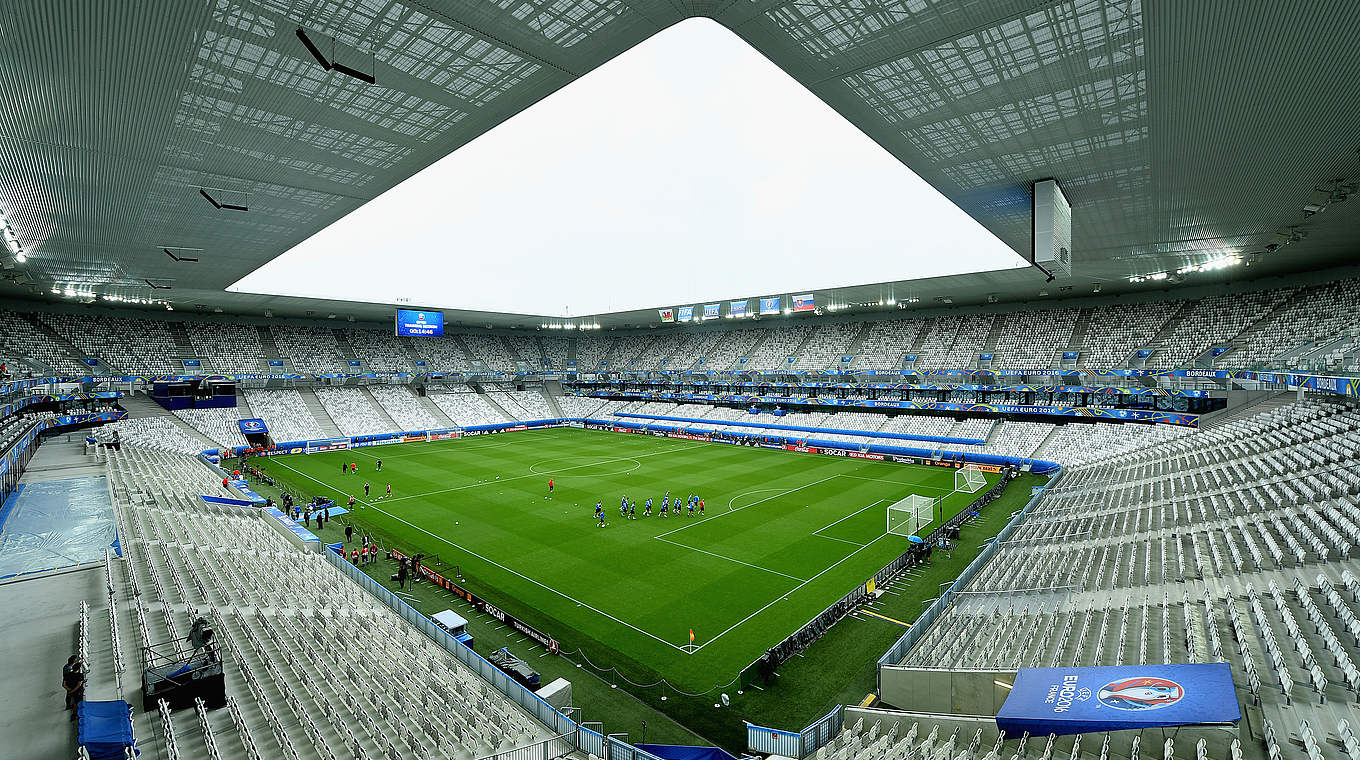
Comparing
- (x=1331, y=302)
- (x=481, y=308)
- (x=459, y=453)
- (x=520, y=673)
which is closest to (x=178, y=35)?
(x=520, y=673)

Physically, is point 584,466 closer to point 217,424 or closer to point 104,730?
point 217,424

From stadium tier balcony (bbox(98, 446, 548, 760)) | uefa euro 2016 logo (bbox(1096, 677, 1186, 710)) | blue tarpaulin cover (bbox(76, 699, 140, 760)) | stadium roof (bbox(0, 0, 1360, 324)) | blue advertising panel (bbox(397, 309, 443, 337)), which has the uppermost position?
stadium roof (bbox(0, 0, 1360, 324))

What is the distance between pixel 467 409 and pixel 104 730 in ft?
200

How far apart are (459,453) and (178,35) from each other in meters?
38.8

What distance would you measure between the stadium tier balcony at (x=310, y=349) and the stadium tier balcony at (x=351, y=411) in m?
→ 2.29

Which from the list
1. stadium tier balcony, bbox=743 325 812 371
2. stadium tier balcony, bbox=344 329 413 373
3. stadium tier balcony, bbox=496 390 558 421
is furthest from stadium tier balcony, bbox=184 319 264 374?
stadium tier balcony, bbox=743 325 812 371

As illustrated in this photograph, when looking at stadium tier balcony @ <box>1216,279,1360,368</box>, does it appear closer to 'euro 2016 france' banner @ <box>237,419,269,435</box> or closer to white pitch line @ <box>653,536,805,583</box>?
white pitch line @ <box>653,536,805,583</box>

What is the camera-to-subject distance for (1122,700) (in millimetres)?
7195

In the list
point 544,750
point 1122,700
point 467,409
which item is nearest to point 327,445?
point 467,409

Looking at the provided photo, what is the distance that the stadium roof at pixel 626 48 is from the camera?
11.6 m

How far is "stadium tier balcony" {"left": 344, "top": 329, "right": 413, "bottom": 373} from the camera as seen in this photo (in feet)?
217

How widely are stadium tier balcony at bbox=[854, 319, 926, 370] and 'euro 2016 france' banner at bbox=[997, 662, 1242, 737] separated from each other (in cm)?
→ 4868

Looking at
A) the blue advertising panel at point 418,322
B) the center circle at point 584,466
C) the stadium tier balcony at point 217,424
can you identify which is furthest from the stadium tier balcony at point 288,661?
the blue advertising panel at point 418,322

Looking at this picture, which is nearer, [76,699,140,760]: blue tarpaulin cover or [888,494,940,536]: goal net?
[76,699,140,760]: blue tarpaulin cover
